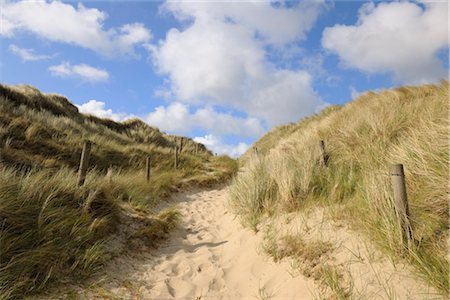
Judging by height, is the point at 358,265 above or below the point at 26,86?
below

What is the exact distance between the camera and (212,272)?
4844 mm

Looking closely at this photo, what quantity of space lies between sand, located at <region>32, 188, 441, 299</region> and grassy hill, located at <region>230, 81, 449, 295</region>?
0.67 ft

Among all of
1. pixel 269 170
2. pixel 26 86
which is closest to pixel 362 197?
pixel 269 170

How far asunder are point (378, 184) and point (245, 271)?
2112 mm

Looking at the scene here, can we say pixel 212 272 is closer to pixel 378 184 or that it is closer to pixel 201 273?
pixel 201 273

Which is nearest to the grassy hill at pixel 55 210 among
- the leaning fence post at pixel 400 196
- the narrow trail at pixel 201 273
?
the narrow trail at pixel 201 273

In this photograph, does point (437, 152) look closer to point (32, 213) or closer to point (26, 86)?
point (32, 213)

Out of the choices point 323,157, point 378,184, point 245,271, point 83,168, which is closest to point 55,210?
point 83,168

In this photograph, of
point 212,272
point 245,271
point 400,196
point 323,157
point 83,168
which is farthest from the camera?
point 323,157

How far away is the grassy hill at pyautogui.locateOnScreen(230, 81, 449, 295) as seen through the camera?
144 inches

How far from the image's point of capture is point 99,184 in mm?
6570

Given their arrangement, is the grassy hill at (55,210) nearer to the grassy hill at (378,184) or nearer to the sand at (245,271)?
the sand at (245,271)

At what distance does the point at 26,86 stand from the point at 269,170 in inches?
704

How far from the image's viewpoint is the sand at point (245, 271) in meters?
3.50
